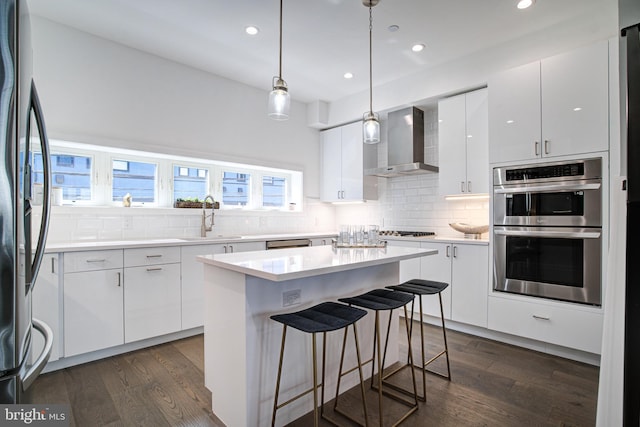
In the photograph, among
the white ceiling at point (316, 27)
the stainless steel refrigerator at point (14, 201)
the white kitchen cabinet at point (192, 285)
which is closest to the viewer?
the stainless steel refrigerator at point (14, 201)

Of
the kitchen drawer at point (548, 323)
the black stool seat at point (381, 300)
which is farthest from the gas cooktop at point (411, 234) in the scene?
the black stool seat at point (381, 300)

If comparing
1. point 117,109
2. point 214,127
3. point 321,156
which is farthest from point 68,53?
→ point 321,156

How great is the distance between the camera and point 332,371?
221 cm

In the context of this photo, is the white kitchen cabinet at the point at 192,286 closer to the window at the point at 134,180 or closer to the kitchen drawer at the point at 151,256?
Answer: the kitchen drawer at the point at 151,256

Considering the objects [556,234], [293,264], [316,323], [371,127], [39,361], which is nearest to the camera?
[39,361]

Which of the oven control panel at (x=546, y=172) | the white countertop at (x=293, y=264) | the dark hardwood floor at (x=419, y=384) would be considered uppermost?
the oven control panel at (x=546, y=172)

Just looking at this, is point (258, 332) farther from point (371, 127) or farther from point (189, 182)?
point (189, 182)

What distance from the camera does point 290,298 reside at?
6.47 feet

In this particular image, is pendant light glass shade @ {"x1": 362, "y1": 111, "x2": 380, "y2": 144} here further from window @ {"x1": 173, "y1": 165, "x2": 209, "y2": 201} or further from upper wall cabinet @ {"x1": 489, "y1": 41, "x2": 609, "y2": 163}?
window @ {"x1": 173, "y1": 165, "x2": 209, "y2": 201}

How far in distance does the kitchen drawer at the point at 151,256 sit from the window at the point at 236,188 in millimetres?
1313

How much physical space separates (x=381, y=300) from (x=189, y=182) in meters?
2.90

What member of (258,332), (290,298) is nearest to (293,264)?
(290,298)

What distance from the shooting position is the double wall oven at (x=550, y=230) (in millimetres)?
2641

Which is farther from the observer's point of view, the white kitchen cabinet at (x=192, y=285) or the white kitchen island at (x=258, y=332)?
the white kitchen cabinet at (x=192, y=285)
